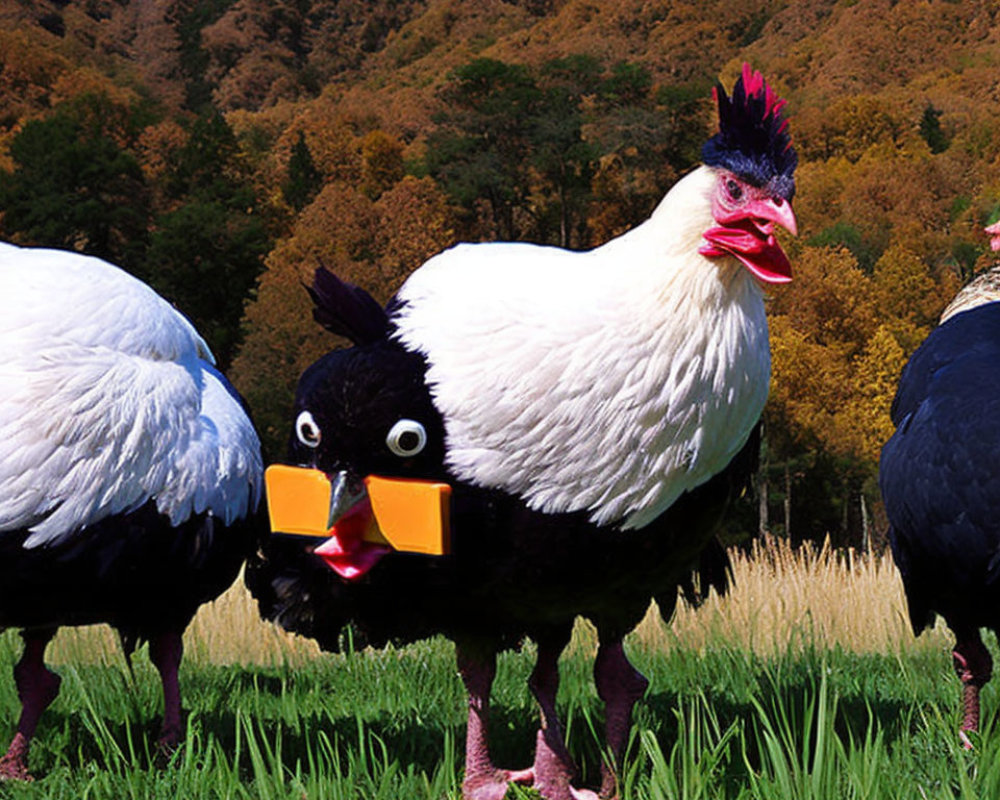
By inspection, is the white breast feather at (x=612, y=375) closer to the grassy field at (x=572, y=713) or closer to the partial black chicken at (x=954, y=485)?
the grassy field at (x=572, y=713)

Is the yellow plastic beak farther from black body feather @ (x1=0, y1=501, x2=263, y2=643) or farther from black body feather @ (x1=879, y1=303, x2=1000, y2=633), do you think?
black body feather @ (x1=879, y1=303, x2=1000, y2=633)

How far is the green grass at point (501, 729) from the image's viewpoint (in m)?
2.56

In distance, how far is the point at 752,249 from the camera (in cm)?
237

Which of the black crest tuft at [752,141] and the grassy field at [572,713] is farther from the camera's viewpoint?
the grassy field at [572,713]

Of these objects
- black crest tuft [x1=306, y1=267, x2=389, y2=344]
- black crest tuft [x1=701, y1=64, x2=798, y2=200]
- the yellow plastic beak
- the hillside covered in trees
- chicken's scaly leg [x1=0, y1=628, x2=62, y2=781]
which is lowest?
chicken's scaly leg [x1=0, y1=628, x2=62, y2=781]

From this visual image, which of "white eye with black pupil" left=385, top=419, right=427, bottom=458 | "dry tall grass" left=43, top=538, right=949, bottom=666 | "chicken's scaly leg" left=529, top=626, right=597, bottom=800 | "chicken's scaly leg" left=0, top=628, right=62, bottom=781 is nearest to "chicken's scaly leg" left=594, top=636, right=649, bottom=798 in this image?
"chicken's scaly leg" left=529, top=626, right=597, bottom=800

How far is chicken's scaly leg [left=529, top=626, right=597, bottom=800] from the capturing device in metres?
2.77

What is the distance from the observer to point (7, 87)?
31.7 meters

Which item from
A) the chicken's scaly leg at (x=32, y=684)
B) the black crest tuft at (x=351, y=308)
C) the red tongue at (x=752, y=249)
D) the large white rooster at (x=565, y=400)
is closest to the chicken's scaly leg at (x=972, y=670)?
the large white rooster at (x=565, y=400)

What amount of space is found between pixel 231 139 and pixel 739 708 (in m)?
26.1

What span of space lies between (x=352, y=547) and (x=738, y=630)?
3.08 meters

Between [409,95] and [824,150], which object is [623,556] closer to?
[824,150]

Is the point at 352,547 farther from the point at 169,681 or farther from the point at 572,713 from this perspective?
the point at 572,713

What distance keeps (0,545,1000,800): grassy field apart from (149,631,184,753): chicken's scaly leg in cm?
7
